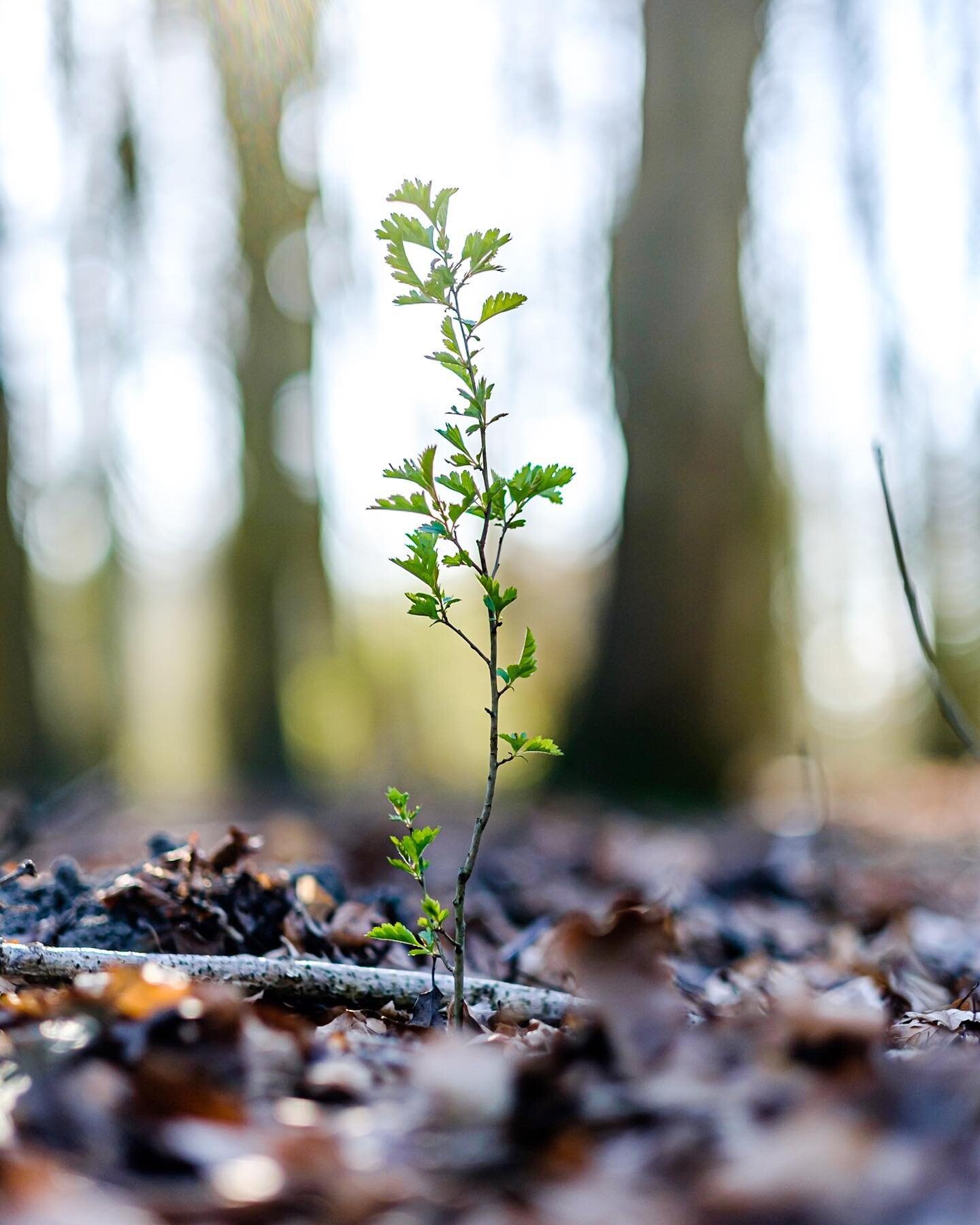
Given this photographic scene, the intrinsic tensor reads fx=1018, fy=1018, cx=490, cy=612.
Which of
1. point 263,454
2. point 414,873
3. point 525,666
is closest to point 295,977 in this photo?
point 414,873

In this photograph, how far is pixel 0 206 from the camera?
978cm

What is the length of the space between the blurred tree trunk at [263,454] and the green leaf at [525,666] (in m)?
8.79

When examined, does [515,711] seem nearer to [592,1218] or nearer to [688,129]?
[688,129]

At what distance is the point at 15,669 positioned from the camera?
9055 mm

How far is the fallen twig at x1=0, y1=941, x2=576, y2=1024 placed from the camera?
1541 mm

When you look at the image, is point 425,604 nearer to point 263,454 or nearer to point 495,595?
point 495,595

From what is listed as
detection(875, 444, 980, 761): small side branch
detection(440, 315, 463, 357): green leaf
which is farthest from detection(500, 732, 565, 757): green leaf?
detection(875, 444, 980, 761): small side branch

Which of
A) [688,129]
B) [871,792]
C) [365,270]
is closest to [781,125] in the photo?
[688,129]

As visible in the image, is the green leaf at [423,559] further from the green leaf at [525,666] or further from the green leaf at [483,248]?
the green leaf at [483,248]

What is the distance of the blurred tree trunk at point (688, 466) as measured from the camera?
268 inches

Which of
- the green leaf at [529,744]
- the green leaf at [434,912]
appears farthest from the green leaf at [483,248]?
the green leaf at [434,912]

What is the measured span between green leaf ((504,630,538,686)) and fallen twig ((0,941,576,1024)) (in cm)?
58

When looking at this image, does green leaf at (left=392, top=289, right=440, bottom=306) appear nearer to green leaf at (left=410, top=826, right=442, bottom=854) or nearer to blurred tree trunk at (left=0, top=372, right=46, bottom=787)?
green leaf at (left=410, top=826, right=442, bottom=854)

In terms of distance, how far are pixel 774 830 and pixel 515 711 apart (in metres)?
10.9
